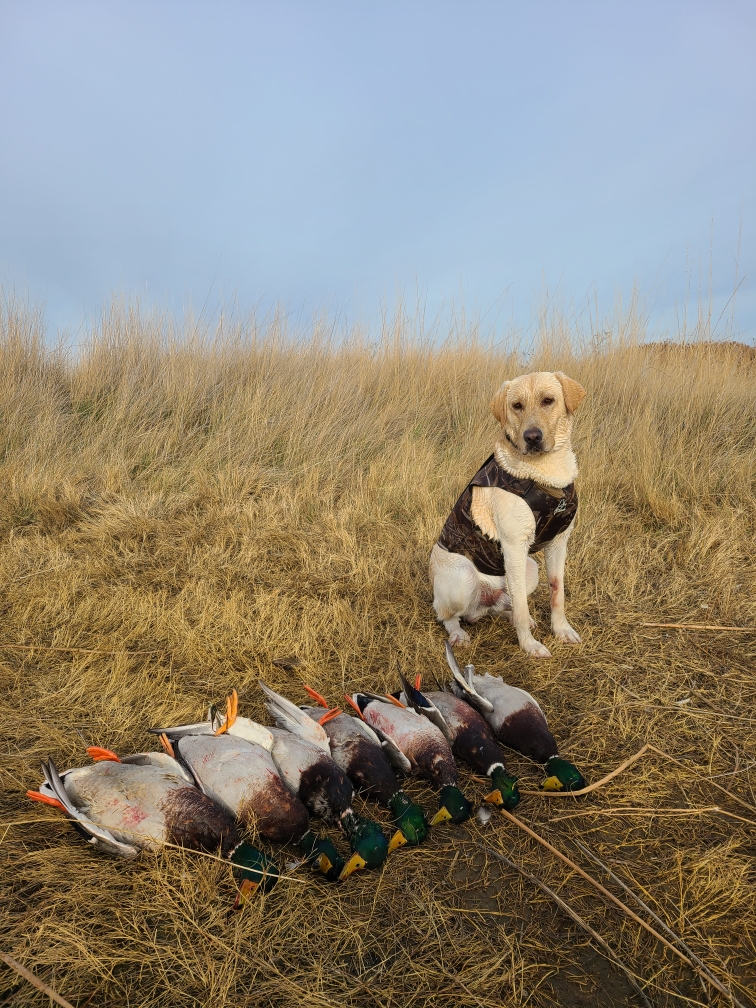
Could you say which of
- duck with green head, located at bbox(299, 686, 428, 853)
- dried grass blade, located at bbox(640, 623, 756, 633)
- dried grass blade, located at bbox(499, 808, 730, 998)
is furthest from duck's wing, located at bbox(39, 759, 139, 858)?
dried grass blade, located at bbox(640, 623, 756, 633)

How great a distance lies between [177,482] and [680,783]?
5149mm

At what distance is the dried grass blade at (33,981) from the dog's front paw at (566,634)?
10.5 ft

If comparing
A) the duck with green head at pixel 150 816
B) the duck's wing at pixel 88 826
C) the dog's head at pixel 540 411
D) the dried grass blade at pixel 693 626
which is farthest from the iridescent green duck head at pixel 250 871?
the dried grass blade at pixel 693 626

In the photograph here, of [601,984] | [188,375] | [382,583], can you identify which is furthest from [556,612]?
[188,375]

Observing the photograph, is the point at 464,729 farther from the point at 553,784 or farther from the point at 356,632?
the point at 356,632

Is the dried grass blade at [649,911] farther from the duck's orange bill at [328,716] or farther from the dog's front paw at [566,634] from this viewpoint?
the dog's front paw at [566,634]

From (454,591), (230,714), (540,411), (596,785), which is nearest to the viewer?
(230,714)

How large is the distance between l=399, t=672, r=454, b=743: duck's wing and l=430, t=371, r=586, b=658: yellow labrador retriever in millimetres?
1154

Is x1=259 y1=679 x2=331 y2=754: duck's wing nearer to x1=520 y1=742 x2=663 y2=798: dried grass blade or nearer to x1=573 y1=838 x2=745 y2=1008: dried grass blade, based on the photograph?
x1=520 y1=742 x2=663 y2=798: dried grass blade

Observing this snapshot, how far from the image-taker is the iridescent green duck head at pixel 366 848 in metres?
2.21

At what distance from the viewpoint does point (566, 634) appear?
13.5 ft

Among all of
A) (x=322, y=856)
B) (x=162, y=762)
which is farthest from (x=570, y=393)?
(x=162, y=762)

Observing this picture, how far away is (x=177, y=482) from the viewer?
635cm

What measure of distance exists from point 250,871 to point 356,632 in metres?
2.23
